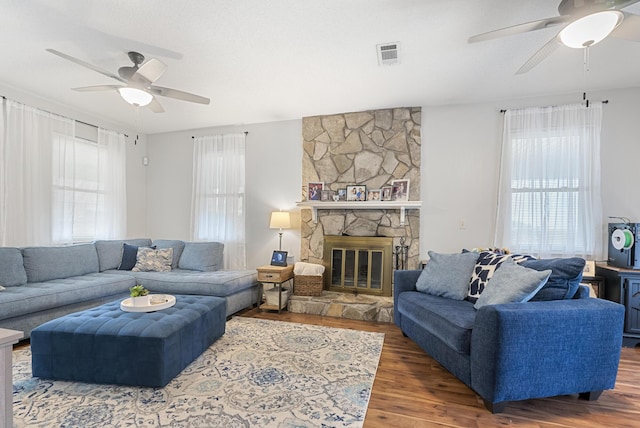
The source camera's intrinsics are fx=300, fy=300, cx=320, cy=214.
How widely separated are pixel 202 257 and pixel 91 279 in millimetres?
1293

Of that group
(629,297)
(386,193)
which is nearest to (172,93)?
(386,193)

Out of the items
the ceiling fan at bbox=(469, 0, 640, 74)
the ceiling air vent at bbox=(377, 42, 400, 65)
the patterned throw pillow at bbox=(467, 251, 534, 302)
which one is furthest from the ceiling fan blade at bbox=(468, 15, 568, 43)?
the patterned throw pillow at bbox=(467, 251, 534, 302)

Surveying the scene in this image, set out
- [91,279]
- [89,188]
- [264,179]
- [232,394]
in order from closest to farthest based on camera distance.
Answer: [232,394], [91,279], [89,188], [264,179]

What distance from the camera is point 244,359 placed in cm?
254

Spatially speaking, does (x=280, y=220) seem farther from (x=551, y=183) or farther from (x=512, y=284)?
(x=551, y=183)

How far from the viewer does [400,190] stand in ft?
13.5

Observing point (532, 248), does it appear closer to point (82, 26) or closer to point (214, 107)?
point (214, 107)

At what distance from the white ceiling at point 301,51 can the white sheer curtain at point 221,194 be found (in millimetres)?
970

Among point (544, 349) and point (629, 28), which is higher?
point (629, 28)

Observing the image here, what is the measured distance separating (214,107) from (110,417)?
3563 millimetres

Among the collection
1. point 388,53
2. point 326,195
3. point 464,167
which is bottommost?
point 326,195

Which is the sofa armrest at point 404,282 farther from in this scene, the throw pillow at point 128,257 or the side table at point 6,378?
the throw pillow at point 128,257

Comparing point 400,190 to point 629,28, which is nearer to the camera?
point 629,28

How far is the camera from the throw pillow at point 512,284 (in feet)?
6.68
